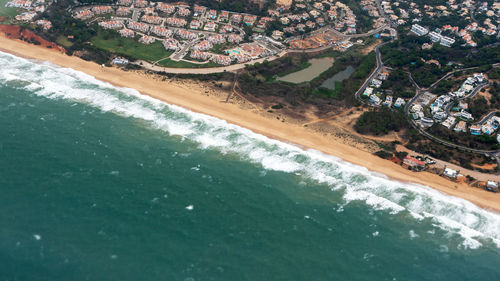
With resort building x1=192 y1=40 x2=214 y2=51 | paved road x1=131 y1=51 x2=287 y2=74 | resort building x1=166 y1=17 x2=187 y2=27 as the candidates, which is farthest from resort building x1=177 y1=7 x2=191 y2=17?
paved road x1=131 y1=51 x2=287 y2=74

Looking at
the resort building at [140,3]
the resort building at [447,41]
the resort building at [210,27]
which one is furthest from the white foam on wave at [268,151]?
the resort building at [447,41]

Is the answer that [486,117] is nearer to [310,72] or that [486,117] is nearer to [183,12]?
[310,72]

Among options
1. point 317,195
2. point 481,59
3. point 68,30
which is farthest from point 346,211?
point 68,30

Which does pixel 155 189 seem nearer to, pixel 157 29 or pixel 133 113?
pixel 133 113

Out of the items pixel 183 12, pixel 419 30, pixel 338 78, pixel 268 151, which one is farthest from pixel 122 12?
pixel 419 30

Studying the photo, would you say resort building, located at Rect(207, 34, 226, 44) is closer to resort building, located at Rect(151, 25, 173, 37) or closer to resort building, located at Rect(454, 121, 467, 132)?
resort building, located at Rect(151, 25, 173, 37)
